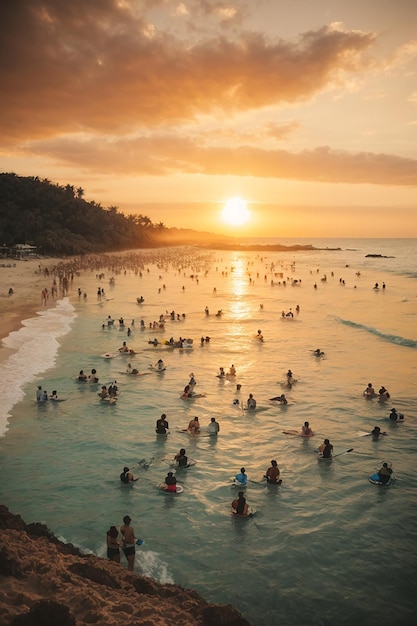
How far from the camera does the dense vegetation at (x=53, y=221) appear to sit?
354ft

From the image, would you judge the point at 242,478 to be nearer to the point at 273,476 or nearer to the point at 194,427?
the point at 273,476

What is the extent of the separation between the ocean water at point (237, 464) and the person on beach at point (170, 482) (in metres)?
0.28

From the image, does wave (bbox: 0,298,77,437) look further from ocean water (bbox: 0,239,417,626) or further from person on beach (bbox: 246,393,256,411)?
person on beach (bbox: 246,393,256,411)

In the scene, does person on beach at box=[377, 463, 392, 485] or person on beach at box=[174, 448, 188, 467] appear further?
person on beach at box=[174, 448, 188, 467]

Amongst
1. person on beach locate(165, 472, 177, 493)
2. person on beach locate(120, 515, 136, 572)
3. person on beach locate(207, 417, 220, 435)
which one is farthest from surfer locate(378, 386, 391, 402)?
person on beach locate(120, 515, 136, 572)

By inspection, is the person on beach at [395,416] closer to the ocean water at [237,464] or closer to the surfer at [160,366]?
the ocean water at [237,464]

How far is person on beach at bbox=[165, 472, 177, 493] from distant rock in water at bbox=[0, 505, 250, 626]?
12.7 ft

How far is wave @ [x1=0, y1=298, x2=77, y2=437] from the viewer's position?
21.7m

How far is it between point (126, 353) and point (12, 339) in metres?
8.11

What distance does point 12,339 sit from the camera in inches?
1208

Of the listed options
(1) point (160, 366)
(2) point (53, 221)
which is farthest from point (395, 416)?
(2) point (53, 221)

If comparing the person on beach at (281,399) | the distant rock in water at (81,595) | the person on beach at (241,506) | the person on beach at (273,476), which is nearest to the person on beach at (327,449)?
the person on beach at (273,476)

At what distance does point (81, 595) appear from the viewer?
25.9 feet

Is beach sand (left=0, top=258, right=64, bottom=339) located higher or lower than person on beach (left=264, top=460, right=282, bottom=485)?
higher
